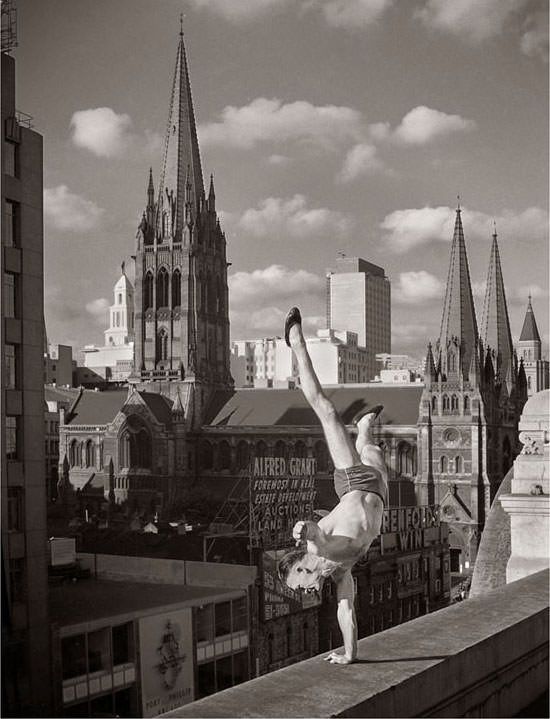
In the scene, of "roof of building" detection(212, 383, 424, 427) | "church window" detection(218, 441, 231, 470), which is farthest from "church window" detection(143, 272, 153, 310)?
"church window" detection(218, 441, 231, 470)

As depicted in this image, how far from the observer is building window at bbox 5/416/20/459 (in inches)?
823

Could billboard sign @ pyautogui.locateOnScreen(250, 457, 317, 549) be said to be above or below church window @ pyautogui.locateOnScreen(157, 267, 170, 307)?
below

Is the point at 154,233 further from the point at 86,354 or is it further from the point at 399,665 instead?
the point at 399,665

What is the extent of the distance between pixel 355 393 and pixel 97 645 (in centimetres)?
6273

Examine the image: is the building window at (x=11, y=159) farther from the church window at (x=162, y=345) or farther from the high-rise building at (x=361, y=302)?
the church window at (x=162, y=345)

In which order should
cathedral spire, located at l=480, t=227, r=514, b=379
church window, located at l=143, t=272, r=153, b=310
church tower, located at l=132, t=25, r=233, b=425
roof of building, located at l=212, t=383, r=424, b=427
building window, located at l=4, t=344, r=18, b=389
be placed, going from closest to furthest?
building window, located at l=4, t=344, r=18, b=389
roof of building, located at l=212, t=383, r=424, b=427
cathedral spire, located at l=480, t=227, r=514, b=379
church tower, located at l=132, t=25, r=233, b=425
church window, located at l=143, t=272, r=153, b=310

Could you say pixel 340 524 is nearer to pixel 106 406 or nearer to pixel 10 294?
pixel 10 294

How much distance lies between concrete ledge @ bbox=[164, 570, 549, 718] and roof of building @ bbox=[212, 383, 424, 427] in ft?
243

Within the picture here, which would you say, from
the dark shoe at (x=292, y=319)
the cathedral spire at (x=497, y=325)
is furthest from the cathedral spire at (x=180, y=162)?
the dark shoe at (x=292, y=319)

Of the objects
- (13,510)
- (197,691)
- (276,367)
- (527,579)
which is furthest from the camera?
(276,367)

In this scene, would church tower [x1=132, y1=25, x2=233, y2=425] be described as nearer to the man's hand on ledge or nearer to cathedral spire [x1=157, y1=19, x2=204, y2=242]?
cathedral spire [x1=157, y1=19, x2=204, y2=242]

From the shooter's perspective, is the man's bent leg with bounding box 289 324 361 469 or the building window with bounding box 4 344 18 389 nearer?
the man's bent leg with bounding box 289 324 361 469

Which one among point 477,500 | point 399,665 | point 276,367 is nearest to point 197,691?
point 399,665

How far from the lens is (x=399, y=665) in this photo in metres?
6.14
